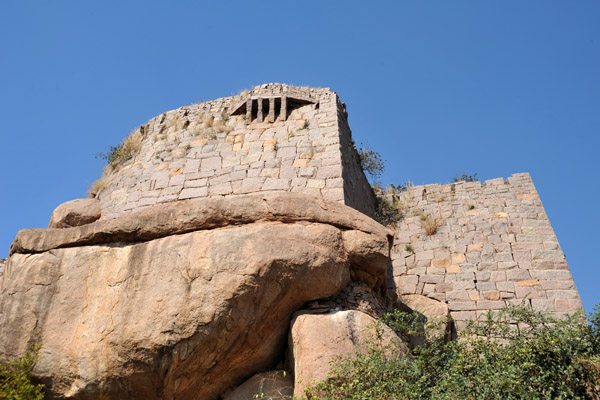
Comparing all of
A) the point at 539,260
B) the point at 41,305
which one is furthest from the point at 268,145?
the point at 539,260

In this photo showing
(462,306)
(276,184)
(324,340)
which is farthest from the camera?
(462,306)

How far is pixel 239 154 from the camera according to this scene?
29.4 ft

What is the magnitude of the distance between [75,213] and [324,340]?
4.57 m

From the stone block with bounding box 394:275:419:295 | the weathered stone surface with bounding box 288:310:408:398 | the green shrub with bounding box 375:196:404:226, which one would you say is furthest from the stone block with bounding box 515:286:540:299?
the weathered stone surface with bounding box 288:310:408:398

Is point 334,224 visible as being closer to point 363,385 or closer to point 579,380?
point 363,385

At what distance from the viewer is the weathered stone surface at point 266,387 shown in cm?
648

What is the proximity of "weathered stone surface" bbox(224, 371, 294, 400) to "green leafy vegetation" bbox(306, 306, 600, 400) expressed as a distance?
818 mm

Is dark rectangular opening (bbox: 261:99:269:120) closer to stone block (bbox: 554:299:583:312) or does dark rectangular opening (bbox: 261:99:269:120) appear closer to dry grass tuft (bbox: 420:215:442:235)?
dry grass tuft (bbox: 420:215:442:235)

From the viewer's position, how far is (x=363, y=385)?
228 inches

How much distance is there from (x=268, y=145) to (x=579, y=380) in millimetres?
5283

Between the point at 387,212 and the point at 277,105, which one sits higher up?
the point at 277,105

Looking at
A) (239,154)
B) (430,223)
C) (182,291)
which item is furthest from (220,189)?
(430,223)

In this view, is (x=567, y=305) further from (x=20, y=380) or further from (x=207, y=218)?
(x=20, y=380)

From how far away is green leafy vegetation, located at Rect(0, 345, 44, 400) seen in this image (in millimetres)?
6227
